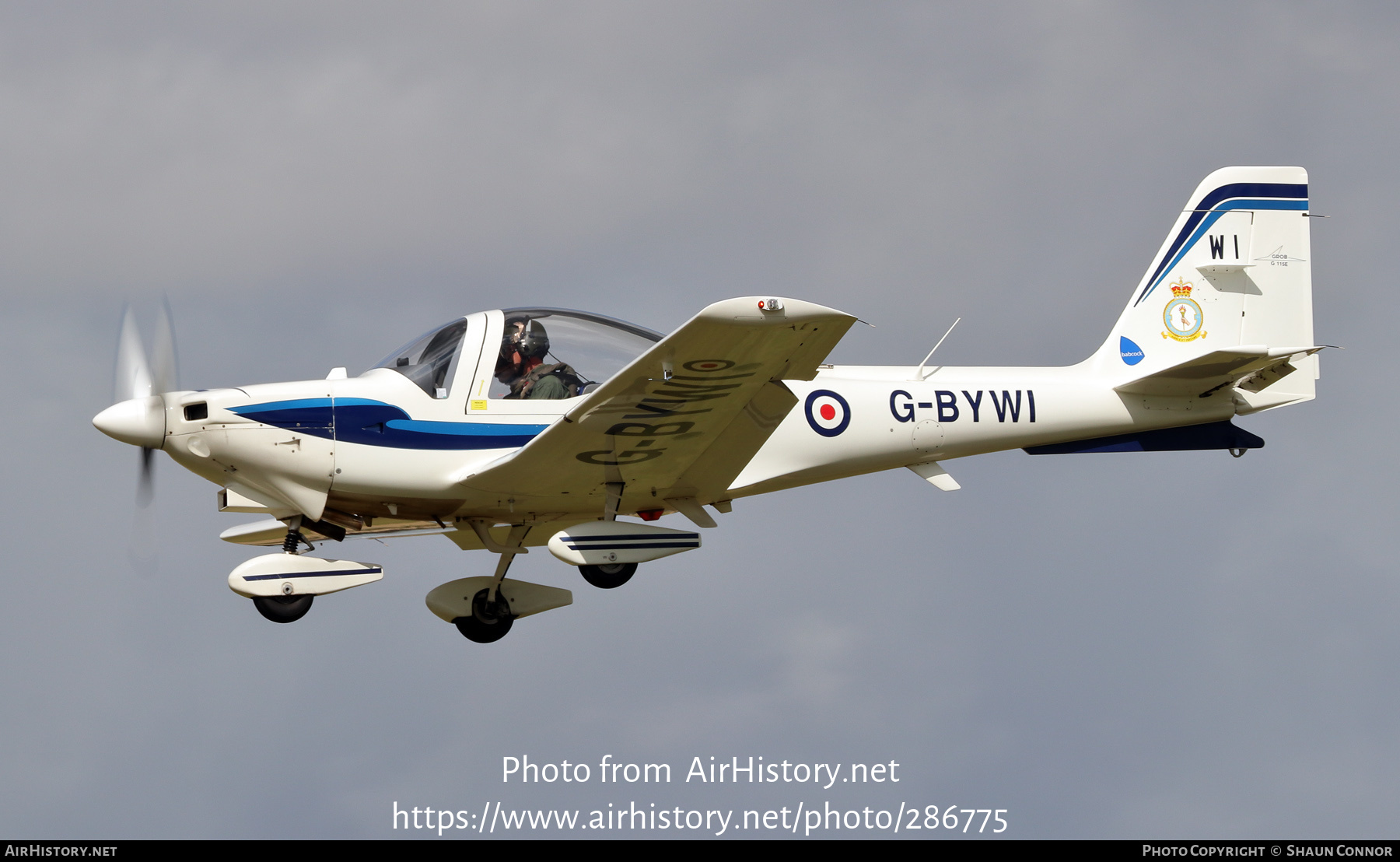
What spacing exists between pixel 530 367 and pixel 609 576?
2.12 meters

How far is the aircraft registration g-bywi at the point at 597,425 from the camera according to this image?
983cm

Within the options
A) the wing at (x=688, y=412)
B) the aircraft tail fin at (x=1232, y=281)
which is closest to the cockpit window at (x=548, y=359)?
the wing at (x=688, y=412)

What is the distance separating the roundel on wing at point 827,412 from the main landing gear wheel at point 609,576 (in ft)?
6.33

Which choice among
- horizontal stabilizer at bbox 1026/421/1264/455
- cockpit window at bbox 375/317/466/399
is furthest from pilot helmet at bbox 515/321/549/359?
horizontal stabilizer at bbox 1026/421/1264/455

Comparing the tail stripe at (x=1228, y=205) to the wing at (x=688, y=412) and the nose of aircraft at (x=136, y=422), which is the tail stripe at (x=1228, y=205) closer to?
the wing at (x=688, y=412)

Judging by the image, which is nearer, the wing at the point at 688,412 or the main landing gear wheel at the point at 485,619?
the wing at the point at 688,412

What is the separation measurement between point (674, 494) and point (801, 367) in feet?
7.85

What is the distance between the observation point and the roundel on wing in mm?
11492

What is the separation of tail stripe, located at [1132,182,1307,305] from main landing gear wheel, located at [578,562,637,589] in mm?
5601

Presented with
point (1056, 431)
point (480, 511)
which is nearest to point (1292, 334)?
point (1056, 431)

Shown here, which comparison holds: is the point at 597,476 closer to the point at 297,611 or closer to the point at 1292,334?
the point at 297,611

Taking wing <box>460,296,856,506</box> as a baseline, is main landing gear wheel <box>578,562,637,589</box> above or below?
below

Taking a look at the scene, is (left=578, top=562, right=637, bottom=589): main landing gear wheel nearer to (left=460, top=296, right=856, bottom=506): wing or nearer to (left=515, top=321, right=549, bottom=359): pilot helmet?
(left=460, top=296, right=856, bottom=506): wing

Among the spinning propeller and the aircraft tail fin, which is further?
the aircraft tail fin
